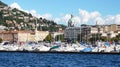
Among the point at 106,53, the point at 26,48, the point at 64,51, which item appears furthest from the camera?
the point at 26,48

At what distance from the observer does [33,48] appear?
103312 millimetres

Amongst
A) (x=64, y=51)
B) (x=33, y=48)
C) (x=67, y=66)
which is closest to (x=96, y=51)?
(x=64, y=51)

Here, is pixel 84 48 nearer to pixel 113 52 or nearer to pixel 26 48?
pixel 113 52

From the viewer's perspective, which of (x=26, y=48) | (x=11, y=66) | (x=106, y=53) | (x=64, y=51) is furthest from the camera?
(x=26, y=48)

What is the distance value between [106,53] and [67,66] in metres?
46.3

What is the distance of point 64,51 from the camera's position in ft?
321

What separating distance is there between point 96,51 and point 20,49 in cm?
1928

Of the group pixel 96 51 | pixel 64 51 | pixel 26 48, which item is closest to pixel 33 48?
pixel 26 48

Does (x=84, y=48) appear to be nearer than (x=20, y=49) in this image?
Yes

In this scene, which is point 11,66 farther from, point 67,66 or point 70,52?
point 70,52

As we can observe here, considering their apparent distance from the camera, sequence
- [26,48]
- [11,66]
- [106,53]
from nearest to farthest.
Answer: [11,66], [106,53], [26,48]

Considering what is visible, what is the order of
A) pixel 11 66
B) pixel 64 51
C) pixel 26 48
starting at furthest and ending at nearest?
pixel 26 48 → pixel 64 51 → pixel 11 66

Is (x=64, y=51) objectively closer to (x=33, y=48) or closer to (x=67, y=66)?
(x=33, y=48)

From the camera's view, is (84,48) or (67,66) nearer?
(67,66)
